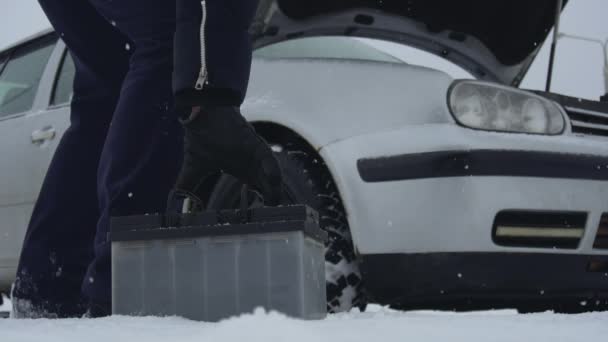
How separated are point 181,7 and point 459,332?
69 centimetres

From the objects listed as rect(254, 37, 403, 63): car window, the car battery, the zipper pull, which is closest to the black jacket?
the zipper pull

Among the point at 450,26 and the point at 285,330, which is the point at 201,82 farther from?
the point at 450,26

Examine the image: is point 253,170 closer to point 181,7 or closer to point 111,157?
point 181,7

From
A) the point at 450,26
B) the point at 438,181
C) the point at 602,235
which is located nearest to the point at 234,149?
the point at 438,181

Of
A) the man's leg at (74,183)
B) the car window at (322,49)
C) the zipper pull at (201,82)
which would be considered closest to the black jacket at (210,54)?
the zipper pull at (201,82)

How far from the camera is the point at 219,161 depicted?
131 centimetres

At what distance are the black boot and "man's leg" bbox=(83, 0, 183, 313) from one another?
33 centimetres

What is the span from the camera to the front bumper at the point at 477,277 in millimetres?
2229

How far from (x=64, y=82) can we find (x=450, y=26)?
5.72 ft

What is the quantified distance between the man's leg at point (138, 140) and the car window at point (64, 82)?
2.05 m

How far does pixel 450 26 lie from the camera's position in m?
3.17

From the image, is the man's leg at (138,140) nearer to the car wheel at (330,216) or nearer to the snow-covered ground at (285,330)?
the snow-covered ground at (285,330)

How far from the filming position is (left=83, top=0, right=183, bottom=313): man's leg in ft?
5.23

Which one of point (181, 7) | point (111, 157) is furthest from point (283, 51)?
point (181, 7)
